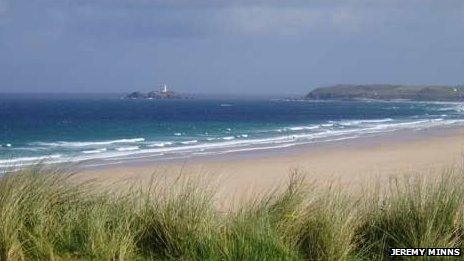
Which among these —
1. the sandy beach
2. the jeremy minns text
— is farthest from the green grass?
the sandy beach

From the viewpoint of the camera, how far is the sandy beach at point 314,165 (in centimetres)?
1536

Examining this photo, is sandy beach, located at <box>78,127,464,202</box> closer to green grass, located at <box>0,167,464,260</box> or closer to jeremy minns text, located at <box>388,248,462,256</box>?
green grass, located at <box>0,167,464,260</box>

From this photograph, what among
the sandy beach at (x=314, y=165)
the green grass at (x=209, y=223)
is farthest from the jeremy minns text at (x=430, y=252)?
the sandy beach at (x=314, y=165)

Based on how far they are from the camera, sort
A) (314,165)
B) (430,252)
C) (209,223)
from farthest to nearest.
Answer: (314,165), (209,223), (430,252)

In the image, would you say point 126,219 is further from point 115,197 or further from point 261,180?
point 261,180

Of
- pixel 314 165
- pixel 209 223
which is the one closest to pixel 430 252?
pixel 209 223

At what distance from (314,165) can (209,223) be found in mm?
15073

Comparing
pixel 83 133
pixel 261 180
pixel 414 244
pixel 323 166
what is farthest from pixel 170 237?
pixel 83 133

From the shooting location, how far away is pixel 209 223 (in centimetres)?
509

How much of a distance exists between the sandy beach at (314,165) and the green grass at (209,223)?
Answer: 801 cm

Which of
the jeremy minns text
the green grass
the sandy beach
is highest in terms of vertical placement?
the green grass

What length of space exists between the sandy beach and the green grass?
801 cm

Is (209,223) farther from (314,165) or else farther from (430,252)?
(314,165)

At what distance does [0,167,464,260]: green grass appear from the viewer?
189 inches
